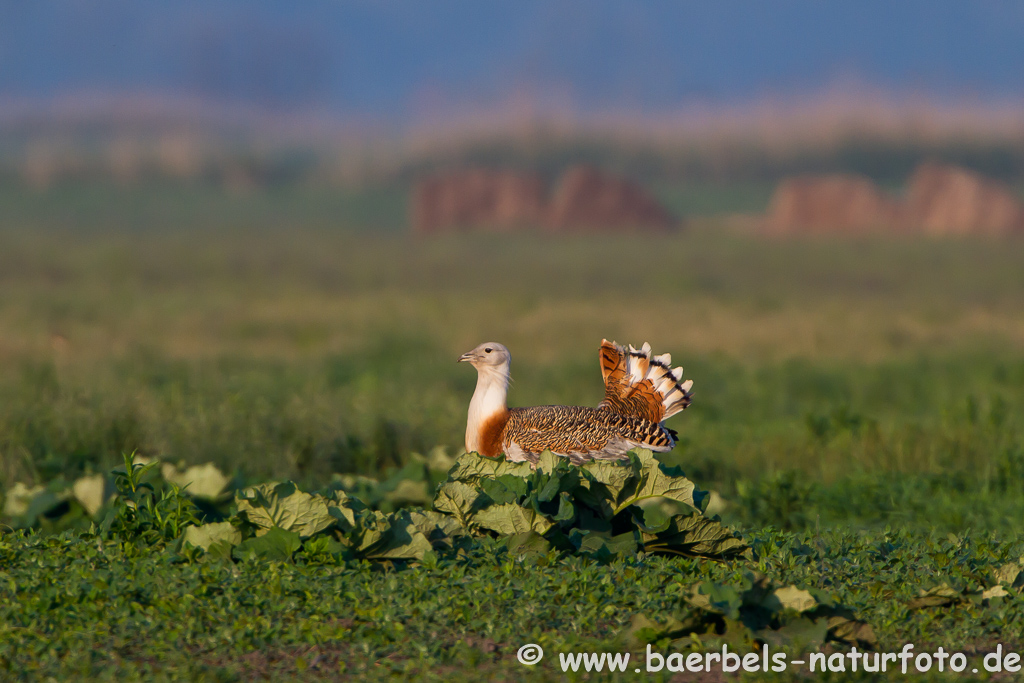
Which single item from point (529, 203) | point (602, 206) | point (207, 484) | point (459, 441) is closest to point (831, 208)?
point (602, 206)

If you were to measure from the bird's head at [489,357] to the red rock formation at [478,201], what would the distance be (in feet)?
168

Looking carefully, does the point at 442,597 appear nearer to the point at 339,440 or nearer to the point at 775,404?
→ the point at 339,440

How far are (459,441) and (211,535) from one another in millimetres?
5391

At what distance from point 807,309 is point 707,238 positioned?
27.0 meters

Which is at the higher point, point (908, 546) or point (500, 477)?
point (500, 477)

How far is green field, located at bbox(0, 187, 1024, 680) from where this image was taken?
15.1 ft

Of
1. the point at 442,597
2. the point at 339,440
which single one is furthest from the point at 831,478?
the point at 442,597

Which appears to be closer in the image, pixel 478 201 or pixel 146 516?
pixel 146 516

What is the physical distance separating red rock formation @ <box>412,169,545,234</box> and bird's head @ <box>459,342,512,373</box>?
168 feet

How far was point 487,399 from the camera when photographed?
7.02 metres

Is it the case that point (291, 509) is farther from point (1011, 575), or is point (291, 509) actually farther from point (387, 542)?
point (1011, 575)

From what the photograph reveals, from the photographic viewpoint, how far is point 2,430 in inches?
372

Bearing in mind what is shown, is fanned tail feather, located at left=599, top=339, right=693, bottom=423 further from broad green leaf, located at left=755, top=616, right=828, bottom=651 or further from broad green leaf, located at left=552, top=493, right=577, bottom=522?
broad green leaf, located at left=755, top=616, right=828, bottom=651

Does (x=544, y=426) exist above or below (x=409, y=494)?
above
